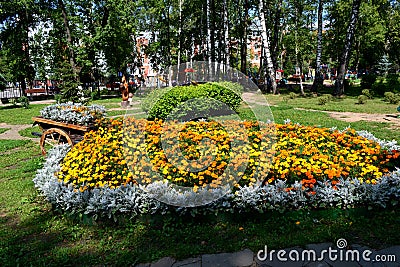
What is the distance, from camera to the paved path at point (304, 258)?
315 centimetres

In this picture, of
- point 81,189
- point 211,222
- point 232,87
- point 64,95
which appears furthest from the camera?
point 64,95

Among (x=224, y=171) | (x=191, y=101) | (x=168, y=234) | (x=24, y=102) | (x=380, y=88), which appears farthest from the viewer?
(x=24, y=102)

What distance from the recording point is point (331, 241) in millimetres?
3496

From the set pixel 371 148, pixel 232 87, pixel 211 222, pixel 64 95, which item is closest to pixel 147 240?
pixel 211 222

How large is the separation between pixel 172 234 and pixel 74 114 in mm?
3659

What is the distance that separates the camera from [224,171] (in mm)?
4277

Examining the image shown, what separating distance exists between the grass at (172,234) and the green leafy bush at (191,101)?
3.57 m

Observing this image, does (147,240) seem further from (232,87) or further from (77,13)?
(77,13)

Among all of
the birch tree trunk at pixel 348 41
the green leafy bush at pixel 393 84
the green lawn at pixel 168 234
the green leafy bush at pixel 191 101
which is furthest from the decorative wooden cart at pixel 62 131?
the green leafy bush at pixel 393 84

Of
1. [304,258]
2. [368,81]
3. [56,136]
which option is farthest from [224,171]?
[368,81]

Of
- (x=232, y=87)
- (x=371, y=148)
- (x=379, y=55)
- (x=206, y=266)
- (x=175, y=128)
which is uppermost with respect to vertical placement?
(x=379, y=55)

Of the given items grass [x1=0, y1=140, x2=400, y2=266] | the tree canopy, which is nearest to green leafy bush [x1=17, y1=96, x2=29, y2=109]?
the tree canopy

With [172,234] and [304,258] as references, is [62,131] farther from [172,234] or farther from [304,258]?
[304,258]

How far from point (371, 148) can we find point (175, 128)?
9.72ft
